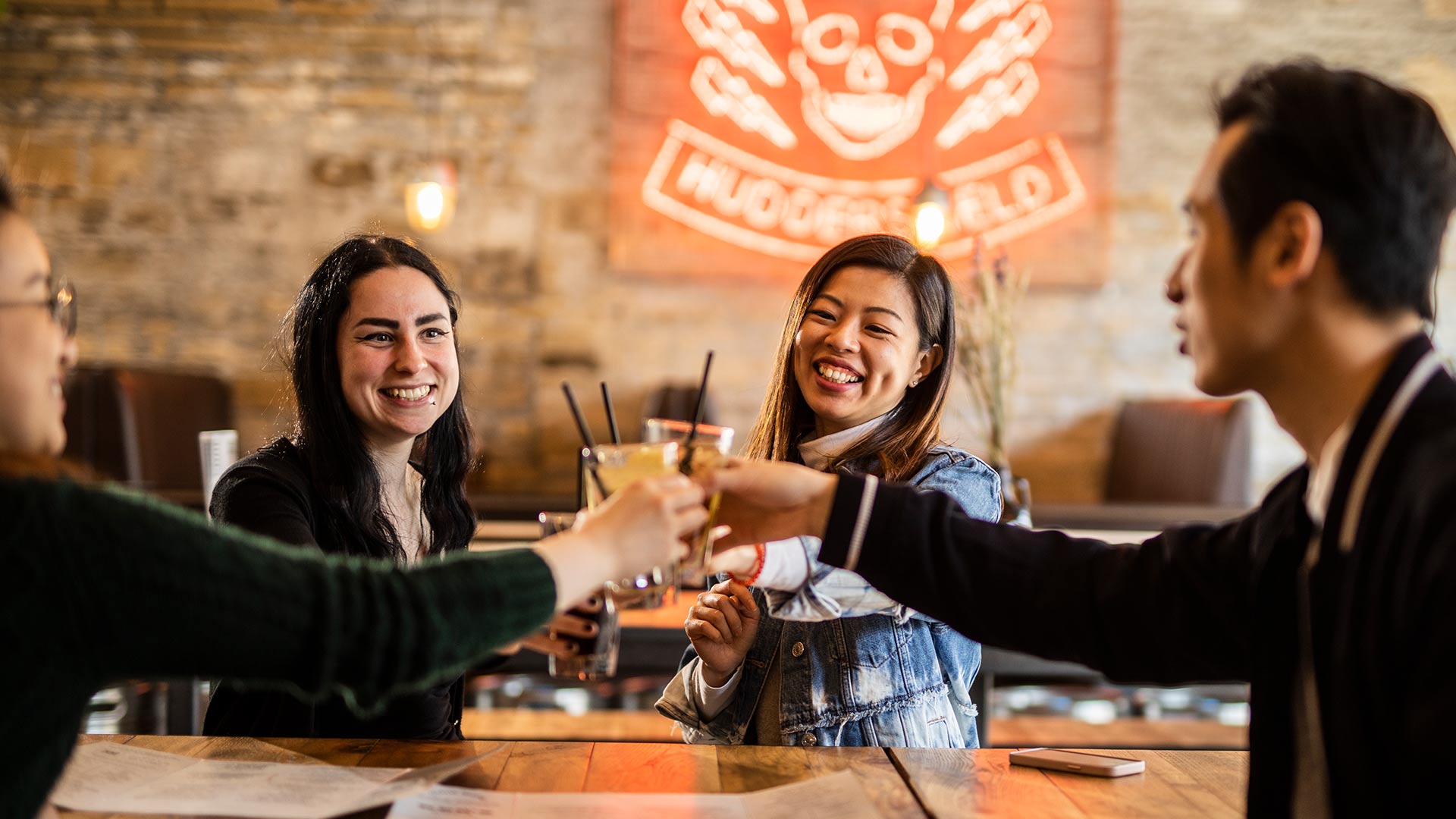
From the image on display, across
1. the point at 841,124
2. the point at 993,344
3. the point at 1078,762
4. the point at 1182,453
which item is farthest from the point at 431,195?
the point at 1078,762

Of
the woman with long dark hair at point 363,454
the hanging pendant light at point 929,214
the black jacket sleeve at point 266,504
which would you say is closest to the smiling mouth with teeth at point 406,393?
the woman with long dark hair at point 363,454

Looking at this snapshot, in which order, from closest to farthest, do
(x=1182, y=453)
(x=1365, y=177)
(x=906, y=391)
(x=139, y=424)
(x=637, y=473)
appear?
(x=1365, y=177) < (x=637, y=473) < (x=906, y=391) < (x=139, y=424) < (x=1182, y=453)

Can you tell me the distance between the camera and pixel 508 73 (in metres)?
5.27

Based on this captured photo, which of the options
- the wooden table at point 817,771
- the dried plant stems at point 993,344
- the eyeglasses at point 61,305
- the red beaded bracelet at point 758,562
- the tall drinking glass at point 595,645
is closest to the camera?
the eyeglasses at point 61,305

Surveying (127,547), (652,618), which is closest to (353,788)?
(127,547)

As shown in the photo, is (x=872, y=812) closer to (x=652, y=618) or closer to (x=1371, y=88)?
(x=1371, y=88)

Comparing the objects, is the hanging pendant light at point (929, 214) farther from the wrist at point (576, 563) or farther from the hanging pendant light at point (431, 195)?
the wrist at point (576, 563)

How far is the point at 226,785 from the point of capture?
3.87 feet

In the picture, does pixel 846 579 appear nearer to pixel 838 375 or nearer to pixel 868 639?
pixel 868 639

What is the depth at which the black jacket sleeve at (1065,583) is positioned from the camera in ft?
3.94

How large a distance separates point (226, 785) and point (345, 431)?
29.8 inches

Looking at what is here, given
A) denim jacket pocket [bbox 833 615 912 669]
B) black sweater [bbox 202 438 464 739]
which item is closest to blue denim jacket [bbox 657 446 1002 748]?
denim jacket pocket [bbox 833 615 912 669]

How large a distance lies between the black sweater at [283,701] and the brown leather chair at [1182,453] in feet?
12.2

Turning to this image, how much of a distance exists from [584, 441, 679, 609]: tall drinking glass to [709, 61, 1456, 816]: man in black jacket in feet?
1.41
